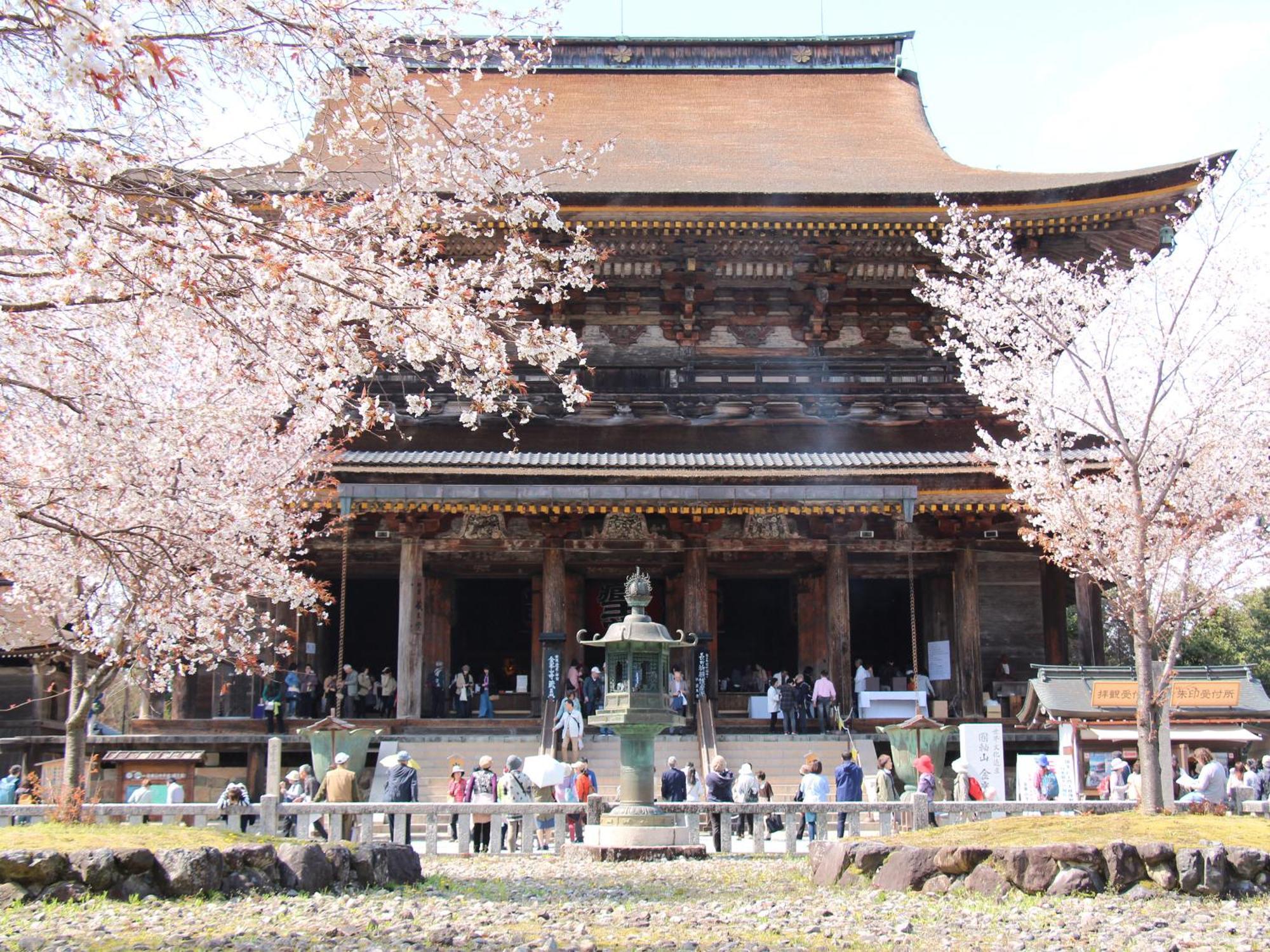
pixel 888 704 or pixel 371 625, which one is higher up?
pixel 371 625

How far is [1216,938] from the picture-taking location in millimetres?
7652

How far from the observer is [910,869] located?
377 inches

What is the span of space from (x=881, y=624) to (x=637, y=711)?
47.2 ft

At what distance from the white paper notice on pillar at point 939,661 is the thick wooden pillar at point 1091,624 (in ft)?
7.59

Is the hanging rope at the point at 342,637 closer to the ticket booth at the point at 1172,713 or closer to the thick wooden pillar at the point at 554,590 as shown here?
the ticket booth at the point at 1172,713

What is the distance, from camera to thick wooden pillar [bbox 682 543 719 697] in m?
21.0

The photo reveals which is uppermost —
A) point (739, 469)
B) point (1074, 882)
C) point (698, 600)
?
point (739, 469)

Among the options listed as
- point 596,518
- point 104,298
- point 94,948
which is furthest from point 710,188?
point 94,948

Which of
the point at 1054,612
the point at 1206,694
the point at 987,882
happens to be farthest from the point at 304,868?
the point at 1054,612

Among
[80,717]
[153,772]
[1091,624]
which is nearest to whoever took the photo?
[80,717]

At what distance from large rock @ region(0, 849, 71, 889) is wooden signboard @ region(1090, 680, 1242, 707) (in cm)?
1377

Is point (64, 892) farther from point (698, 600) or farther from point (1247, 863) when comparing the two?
point (698, 600)

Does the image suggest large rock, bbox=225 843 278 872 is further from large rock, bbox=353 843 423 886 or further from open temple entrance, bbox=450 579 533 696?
open temple entrance, bbox=450 579 533 696

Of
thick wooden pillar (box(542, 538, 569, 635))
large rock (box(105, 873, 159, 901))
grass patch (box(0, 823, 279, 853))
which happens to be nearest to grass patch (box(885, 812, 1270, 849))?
grass patch (box(0, 823, 279, 853))
